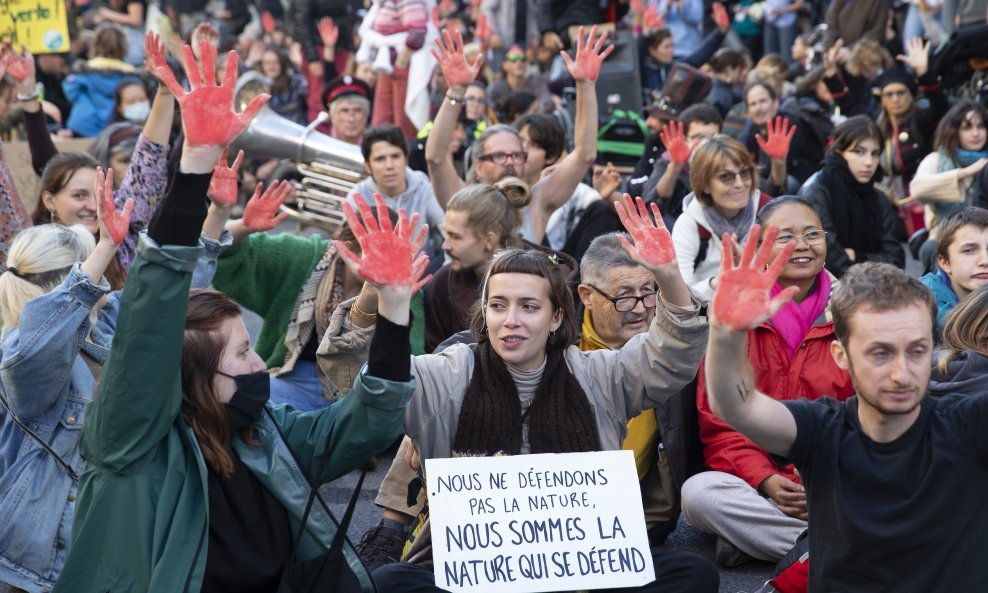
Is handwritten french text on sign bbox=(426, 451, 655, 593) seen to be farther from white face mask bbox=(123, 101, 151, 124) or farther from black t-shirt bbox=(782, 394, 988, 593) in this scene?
white face mask bbox=(123, 101, 151, 124)

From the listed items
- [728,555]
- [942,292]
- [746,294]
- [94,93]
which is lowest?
[728,555]

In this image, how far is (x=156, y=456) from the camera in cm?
314

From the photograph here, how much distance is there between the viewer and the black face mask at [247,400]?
10.5ft

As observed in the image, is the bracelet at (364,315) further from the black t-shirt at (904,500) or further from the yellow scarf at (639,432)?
the black t-shirt at (904,500)

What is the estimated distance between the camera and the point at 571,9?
42.4 feet

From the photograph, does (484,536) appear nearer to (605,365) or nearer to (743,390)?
(605,365)

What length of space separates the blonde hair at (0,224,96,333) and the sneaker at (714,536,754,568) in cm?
257

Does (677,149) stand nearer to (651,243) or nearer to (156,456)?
(651,243)

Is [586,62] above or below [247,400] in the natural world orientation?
above

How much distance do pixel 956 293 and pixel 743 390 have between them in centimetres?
285

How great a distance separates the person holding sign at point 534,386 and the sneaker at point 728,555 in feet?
3.05

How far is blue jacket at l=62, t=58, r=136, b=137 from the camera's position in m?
11.7

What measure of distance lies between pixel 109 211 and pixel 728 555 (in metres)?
2.59

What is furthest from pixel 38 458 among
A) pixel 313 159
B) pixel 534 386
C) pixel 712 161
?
pixel 313 159
